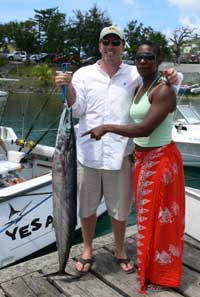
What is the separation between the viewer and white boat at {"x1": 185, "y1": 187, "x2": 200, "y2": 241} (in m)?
4.12

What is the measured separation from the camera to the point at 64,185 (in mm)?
3094

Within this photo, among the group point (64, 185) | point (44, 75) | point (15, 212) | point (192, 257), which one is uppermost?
point (64, 185)

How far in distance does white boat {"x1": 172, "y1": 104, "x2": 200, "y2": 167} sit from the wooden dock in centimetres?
743

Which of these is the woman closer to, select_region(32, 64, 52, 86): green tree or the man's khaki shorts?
the man's khaki shorts

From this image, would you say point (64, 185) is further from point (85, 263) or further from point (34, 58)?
point (34, 58)

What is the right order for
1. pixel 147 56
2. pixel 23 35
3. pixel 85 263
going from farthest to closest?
pixel 23 35 → pixel 85 263 → pixel 147 56

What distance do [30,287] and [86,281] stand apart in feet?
1.38

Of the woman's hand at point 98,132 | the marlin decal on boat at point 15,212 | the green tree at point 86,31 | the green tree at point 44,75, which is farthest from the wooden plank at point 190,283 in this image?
the green tree at point 86,31

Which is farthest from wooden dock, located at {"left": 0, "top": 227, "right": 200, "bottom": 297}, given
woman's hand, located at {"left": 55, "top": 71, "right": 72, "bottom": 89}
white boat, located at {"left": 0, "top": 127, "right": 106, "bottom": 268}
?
white boat, located at {"left": 0, "top": 127, "right": 106, "bottom": 268}

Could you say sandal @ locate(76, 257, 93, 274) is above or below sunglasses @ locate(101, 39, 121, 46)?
below

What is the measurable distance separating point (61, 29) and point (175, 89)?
53.4 m

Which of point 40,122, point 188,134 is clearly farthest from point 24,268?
point 40,122

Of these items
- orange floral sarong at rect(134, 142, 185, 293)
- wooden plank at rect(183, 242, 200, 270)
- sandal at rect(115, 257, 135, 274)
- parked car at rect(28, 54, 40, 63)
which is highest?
orange floral sarong at rect(134, 142, 185, 293)

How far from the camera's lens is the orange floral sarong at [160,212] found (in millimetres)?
2934
